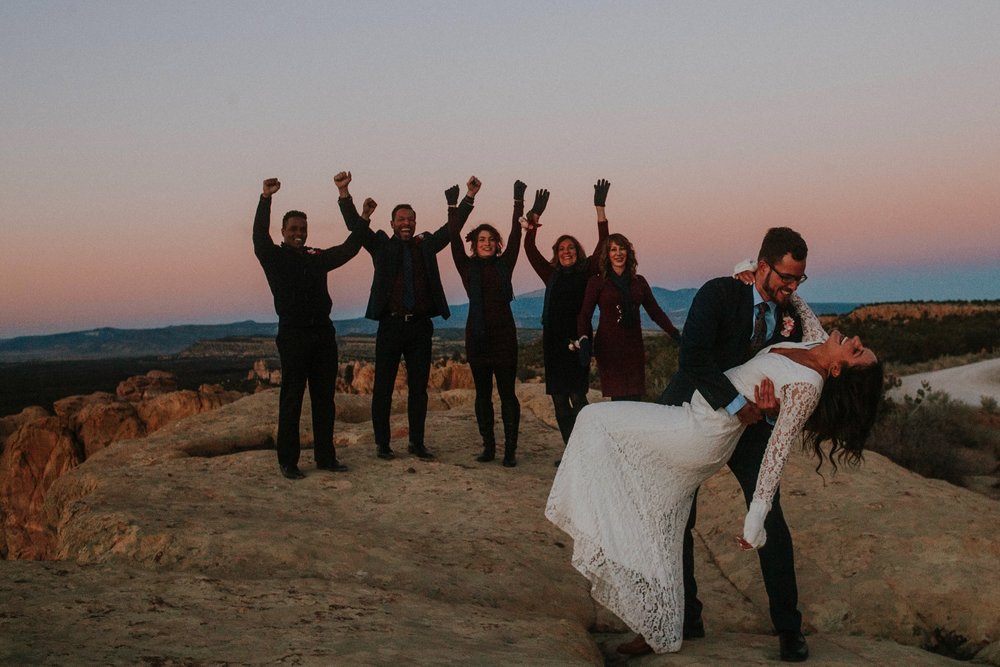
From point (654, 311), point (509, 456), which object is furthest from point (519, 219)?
point (509, 456)

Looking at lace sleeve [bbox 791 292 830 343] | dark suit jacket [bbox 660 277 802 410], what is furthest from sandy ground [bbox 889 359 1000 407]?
dark suit jacket [bbox 660 277 802 410]

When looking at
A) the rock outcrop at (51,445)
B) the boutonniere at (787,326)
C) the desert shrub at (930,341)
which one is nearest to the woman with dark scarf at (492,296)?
the boutonniere at (787,326)

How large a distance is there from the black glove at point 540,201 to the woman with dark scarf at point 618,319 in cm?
94

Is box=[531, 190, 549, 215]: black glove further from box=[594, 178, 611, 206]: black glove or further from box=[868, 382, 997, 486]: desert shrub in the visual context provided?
box=[868, 382, 997, 486]: desert shrub

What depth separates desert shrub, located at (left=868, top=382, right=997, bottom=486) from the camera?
9945mm

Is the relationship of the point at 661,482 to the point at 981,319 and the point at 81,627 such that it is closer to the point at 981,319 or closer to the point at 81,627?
the point at 81,627

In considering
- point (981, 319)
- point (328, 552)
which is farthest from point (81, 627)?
point (981, 319)

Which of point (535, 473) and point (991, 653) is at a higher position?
point (535, 473)

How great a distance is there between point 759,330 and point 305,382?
4.12 metres

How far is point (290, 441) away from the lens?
22.9 ft

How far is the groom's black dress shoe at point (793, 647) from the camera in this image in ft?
12.2

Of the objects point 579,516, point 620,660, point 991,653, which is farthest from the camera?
point 991,653

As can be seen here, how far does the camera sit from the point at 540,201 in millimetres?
7574

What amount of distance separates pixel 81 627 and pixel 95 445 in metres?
12.0
